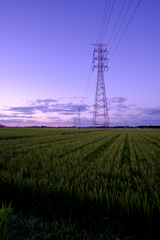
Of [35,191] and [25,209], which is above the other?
[35,191]

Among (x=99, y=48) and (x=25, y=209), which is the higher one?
(x=99, y=48)

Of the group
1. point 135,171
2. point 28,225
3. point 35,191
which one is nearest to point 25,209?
point 35,191

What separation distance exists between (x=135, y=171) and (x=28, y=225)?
124 inches

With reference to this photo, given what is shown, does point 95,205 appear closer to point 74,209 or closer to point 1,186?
point 74,209

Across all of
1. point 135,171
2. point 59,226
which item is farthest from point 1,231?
point 135,171

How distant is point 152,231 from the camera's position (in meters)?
1.73

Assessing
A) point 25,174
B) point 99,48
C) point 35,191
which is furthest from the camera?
point 99,48

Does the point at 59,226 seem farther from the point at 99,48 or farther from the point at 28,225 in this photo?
the point at 99,48

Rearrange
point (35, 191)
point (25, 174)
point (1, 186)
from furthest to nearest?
point (25, 174)
point (1, 186)
point (35, 191)

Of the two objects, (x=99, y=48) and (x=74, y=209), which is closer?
(x=74, y=209)

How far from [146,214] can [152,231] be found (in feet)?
0.60

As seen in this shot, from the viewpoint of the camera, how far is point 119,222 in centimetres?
188

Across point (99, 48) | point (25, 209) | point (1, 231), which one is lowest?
point (25, 209)

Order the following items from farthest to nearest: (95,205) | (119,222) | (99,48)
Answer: (99,48)
(95,205)
(119,222)
